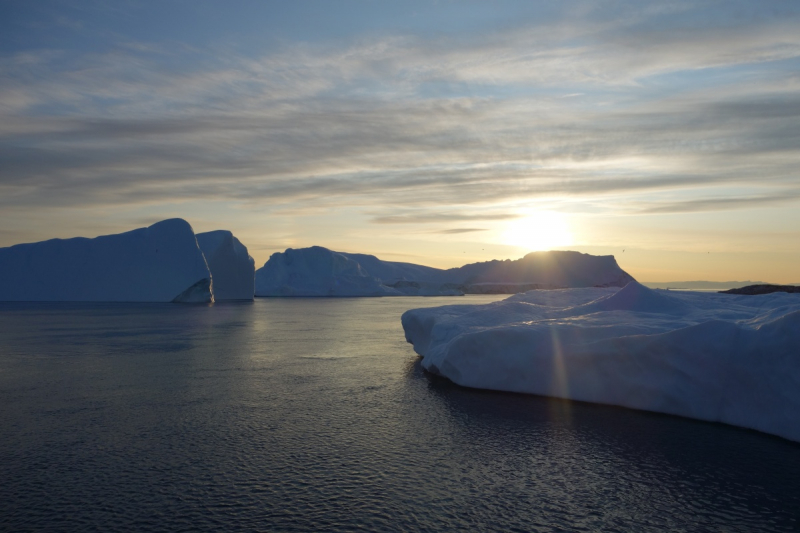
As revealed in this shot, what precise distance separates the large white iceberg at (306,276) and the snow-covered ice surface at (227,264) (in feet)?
79.6

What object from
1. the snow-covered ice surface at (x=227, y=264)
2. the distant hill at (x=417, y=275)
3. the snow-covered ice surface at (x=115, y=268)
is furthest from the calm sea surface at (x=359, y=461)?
the distant hill at (x=417, y=275)

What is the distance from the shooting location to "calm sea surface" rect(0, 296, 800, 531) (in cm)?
629

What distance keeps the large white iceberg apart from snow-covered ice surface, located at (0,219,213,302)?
3986 centimetres

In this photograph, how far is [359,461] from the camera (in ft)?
26.4

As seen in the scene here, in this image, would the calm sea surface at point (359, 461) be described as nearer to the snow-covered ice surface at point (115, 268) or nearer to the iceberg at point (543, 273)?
the snow-covered ice surface at point (115, 268)

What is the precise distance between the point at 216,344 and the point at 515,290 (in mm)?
103907

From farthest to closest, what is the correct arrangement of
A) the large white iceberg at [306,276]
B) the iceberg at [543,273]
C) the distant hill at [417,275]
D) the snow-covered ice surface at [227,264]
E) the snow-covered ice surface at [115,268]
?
the iceberg at [543,273], the distant hill at [417,275], the large white iceberg at [306,276], the snow-covered ice surface at [227,264], the snow-covered ice surface at [115,268]

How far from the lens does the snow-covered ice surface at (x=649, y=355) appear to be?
9523 mm

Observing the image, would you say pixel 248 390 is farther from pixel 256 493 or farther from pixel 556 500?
pixel 556 500

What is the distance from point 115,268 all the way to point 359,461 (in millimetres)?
55865

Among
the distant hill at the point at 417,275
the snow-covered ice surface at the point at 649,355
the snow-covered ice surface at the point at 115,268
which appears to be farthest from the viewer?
the distant hill at the point at 417,275

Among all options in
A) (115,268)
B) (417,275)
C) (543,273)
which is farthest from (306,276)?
(543,273)

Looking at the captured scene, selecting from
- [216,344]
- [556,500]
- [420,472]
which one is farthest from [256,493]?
[216,344]

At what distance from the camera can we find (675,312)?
47.4 feet
